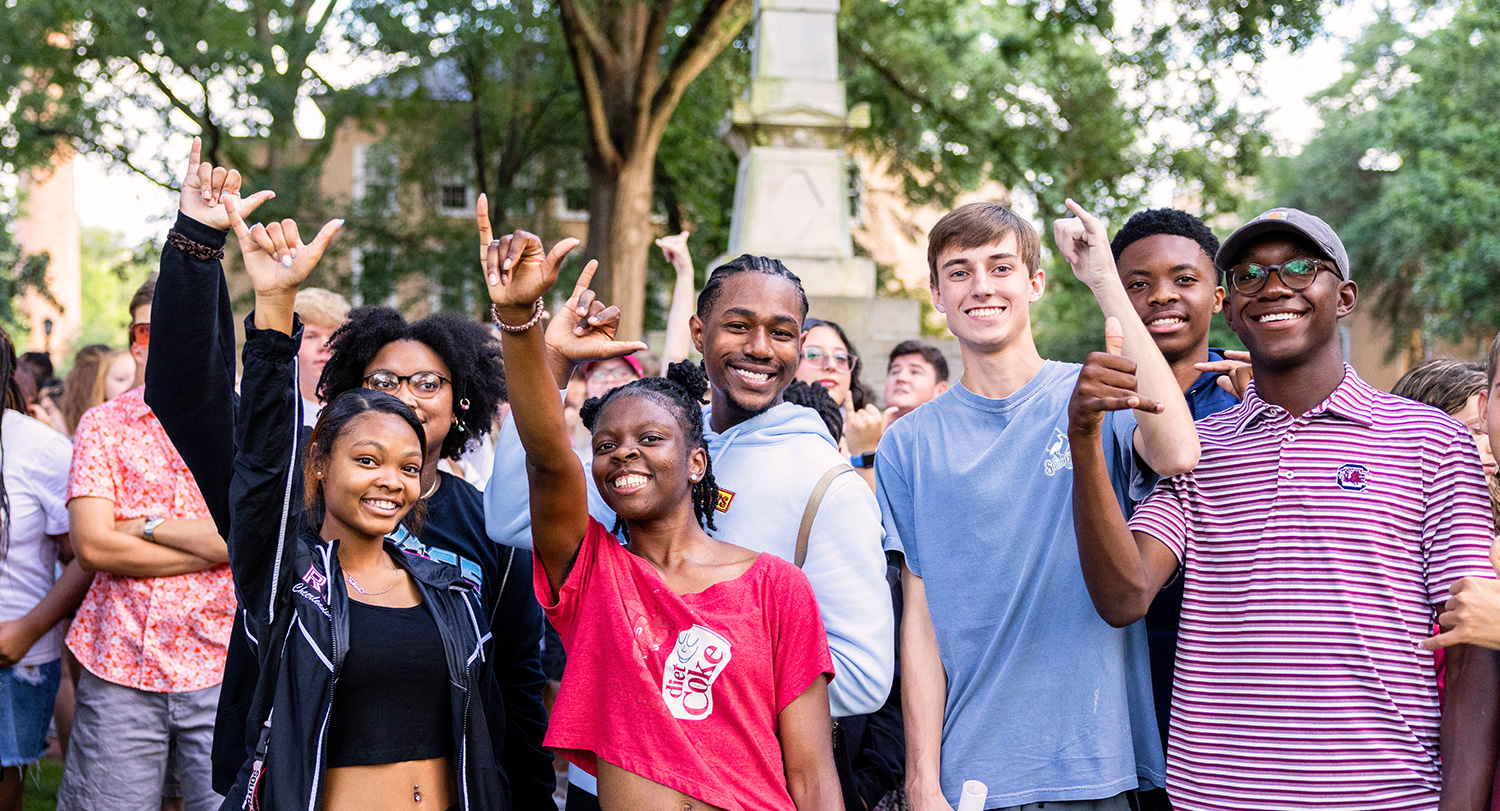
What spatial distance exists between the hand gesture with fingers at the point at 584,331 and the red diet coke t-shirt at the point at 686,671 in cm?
42

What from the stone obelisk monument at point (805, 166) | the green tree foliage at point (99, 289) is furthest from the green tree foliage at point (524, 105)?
the green tree foliage at point (99, 289)

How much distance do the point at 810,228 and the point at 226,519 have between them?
8922 mm

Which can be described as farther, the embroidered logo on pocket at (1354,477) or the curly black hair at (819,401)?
the curly black hair at (819,401)

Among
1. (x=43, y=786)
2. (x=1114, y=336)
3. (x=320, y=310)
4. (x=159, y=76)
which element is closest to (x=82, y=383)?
(x=43, y=786)

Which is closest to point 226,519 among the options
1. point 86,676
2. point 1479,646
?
point 86,676

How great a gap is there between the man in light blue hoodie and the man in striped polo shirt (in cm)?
52

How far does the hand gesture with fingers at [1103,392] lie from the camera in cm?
244

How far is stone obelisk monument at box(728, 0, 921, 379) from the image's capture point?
11.3m

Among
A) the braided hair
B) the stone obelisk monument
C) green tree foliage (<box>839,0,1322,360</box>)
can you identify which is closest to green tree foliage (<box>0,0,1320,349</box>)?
green tree foliage (<box>839,0,1322,360</box>)

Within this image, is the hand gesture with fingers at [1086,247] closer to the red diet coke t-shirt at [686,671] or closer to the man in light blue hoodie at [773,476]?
the man in light blue hoodie at [773,476]

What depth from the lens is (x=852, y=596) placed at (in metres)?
2.78

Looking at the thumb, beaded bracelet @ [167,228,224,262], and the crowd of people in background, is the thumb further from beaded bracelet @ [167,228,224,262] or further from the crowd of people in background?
beaded bracelet @ [167,228,224,262]

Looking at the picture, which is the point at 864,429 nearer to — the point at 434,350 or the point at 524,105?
the point at 434,350

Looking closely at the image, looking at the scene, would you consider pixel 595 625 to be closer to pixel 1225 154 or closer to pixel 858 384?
pixel 858 384
